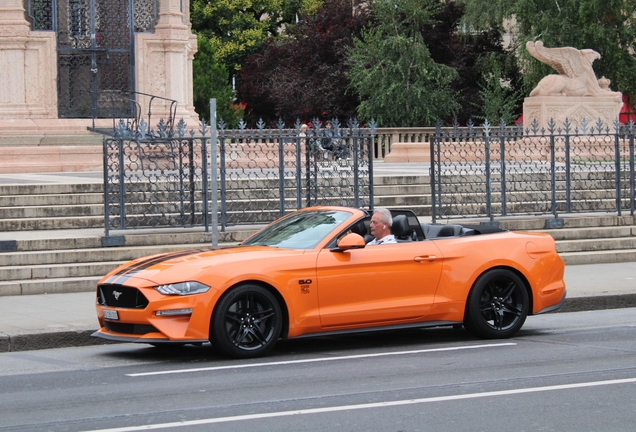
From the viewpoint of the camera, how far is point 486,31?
53.5 metres

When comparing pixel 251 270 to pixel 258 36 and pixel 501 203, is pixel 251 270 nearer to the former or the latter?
pixel 501 203

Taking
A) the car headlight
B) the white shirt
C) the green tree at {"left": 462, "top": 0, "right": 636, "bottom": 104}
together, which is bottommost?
the car headlight

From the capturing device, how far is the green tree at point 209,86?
1823 inches

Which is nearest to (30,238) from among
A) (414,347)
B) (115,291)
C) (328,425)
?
(115,291)

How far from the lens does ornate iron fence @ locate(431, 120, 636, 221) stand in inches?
711

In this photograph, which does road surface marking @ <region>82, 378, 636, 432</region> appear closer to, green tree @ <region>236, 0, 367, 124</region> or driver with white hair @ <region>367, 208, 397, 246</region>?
driver with white hair @ <region>367, 208, 397, 246</region>

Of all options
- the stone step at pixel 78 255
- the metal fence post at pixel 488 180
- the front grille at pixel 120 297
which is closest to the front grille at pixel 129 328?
the front grille at pixel 120 297

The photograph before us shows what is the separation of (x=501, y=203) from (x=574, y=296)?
17.9 ft

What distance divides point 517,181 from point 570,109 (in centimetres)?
1694

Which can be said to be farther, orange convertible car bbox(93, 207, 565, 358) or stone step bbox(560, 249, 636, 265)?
stone step bbox(560, 249, 636, 265)

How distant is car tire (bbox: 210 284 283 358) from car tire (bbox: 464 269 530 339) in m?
2.04

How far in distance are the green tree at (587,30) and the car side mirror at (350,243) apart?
3873cm

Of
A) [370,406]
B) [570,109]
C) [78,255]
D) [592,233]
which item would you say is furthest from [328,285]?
[570,109]

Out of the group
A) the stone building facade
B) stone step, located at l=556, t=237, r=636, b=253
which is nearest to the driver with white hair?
stone step, located at l=556, t=237, r=636, b=253
